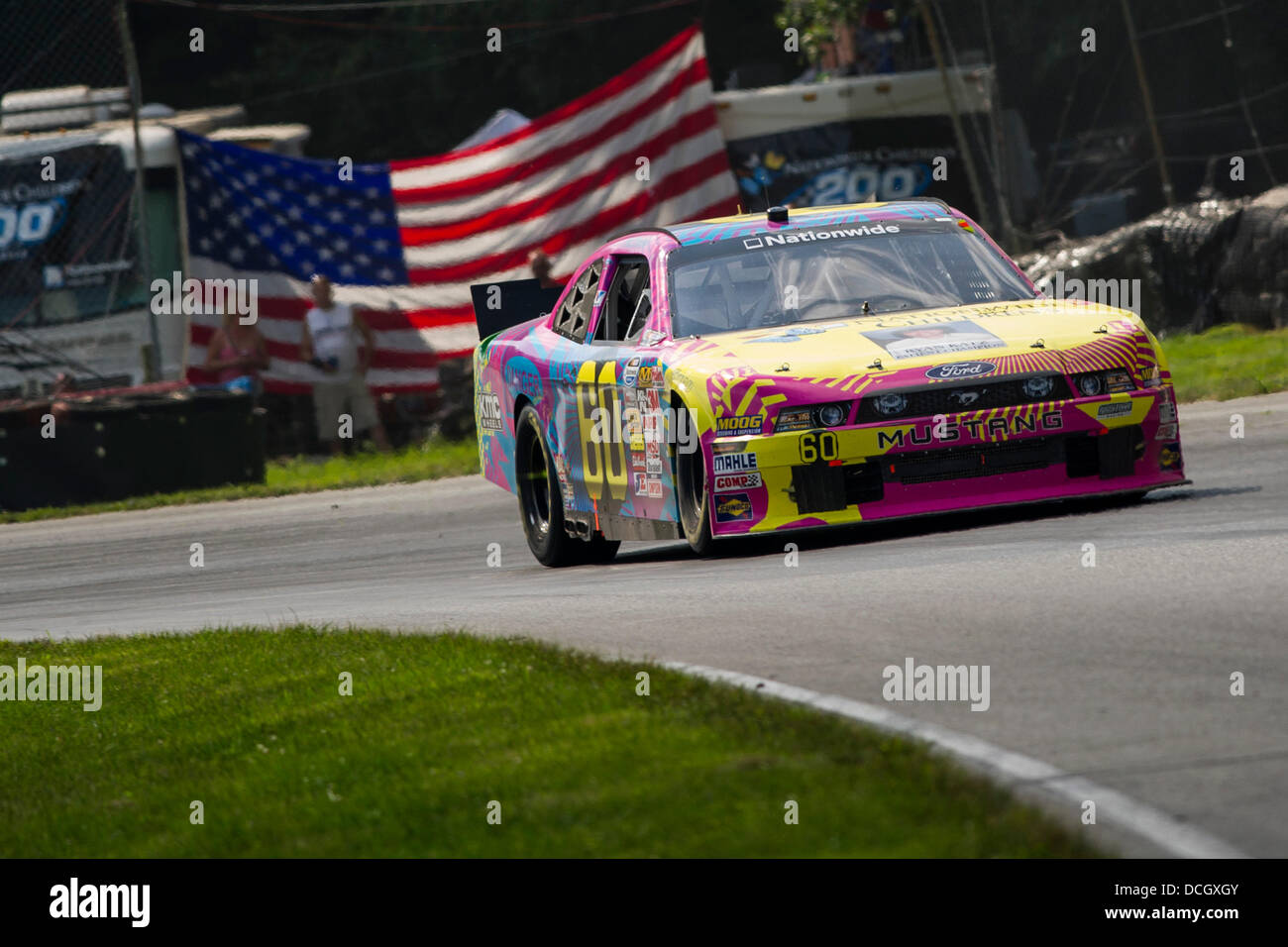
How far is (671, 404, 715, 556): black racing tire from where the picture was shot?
9.08 metres

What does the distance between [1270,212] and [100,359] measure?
11.7m

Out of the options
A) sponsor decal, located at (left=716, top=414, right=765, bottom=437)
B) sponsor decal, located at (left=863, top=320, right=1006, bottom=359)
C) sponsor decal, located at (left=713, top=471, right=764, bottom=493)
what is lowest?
sponsor decal, located at (left=713, top=471, right=764, bottom=493)

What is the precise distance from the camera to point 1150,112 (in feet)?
70.2

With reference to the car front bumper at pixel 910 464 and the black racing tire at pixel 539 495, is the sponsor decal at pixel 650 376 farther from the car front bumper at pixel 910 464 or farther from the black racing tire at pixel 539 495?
the black racing tire at pixel 539 495

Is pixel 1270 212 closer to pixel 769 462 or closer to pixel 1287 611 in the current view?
pixel 769 462

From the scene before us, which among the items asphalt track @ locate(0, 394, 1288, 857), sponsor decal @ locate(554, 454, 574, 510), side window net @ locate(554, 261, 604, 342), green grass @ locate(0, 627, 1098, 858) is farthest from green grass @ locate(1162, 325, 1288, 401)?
green grass @ locate(0, 627, 1098, 858)

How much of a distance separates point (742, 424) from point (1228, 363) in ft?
33.5

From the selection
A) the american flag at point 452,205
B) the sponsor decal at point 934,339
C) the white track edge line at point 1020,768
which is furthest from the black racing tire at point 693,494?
the american flag at point 452,205

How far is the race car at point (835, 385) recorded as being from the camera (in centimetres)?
883

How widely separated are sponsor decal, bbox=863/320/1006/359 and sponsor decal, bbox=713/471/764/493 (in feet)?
2.61

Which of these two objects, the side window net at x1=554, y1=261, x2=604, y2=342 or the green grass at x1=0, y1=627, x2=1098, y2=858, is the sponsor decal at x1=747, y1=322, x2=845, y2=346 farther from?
the green grass at x1=0, y1=627, x2=1098, y2=858

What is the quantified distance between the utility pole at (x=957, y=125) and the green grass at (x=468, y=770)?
1586 centimetres
